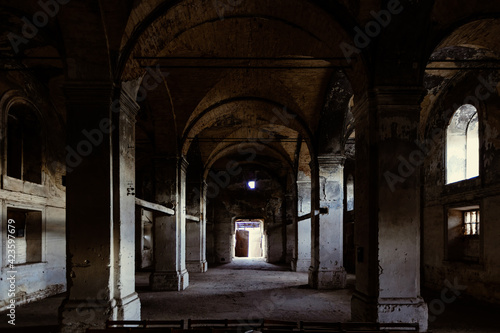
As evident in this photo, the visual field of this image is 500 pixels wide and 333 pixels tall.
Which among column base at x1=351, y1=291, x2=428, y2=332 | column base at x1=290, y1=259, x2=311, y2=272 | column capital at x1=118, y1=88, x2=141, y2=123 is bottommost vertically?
column base at x1=290, y1=259, x2=311, y2=272

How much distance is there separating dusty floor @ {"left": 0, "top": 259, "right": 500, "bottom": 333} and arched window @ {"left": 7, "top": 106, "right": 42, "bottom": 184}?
381cm

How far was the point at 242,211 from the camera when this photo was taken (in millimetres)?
24359

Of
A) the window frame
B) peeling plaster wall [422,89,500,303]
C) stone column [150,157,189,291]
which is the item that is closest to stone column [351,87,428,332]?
peeling plaster wall [422,89,500,303]

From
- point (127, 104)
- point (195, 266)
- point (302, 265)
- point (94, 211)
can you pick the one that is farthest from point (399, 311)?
point (195, 266)

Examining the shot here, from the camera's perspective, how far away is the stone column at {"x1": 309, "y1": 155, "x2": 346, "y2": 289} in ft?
39.6

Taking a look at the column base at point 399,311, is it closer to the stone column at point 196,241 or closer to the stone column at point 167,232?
the stone column at point 167,232

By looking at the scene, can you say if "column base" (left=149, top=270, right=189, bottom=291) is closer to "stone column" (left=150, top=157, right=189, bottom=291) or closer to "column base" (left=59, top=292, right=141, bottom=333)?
"stone column" (left=150, top=157, right=189, bottom=291)

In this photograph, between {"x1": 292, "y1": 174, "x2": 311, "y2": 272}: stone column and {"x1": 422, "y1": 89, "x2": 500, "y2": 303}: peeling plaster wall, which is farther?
{"x1": 292, "y1": 174, "x2": 311, "y2": 272}: stone column

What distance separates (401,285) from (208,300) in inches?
230

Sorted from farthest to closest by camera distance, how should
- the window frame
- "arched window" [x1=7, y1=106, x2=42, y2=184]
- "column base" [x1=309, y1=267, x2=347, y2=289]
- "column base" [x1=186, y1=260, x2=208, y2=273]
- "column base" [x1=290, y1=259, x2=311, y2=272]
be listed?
"column base" [x1=290, y1=259, x2=311, y2=272] → "column base" [x1=186, y1=260, x2=208, y2=273] → "column base" [x1=309, y1=267, x2=347, y2=289] → the window frame → "arched window" [x1=7, y1=106, x2=42, y2=184]

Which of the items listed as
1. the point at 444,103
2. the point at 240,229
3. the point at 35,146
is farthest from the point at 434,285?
the point at 240,229

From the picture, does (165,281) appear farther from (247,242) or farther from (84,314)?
(247,242)

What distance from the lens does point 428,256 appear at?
12.5 meters

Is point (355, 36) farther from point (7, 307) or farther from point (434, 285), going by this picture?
point (7, 307)
